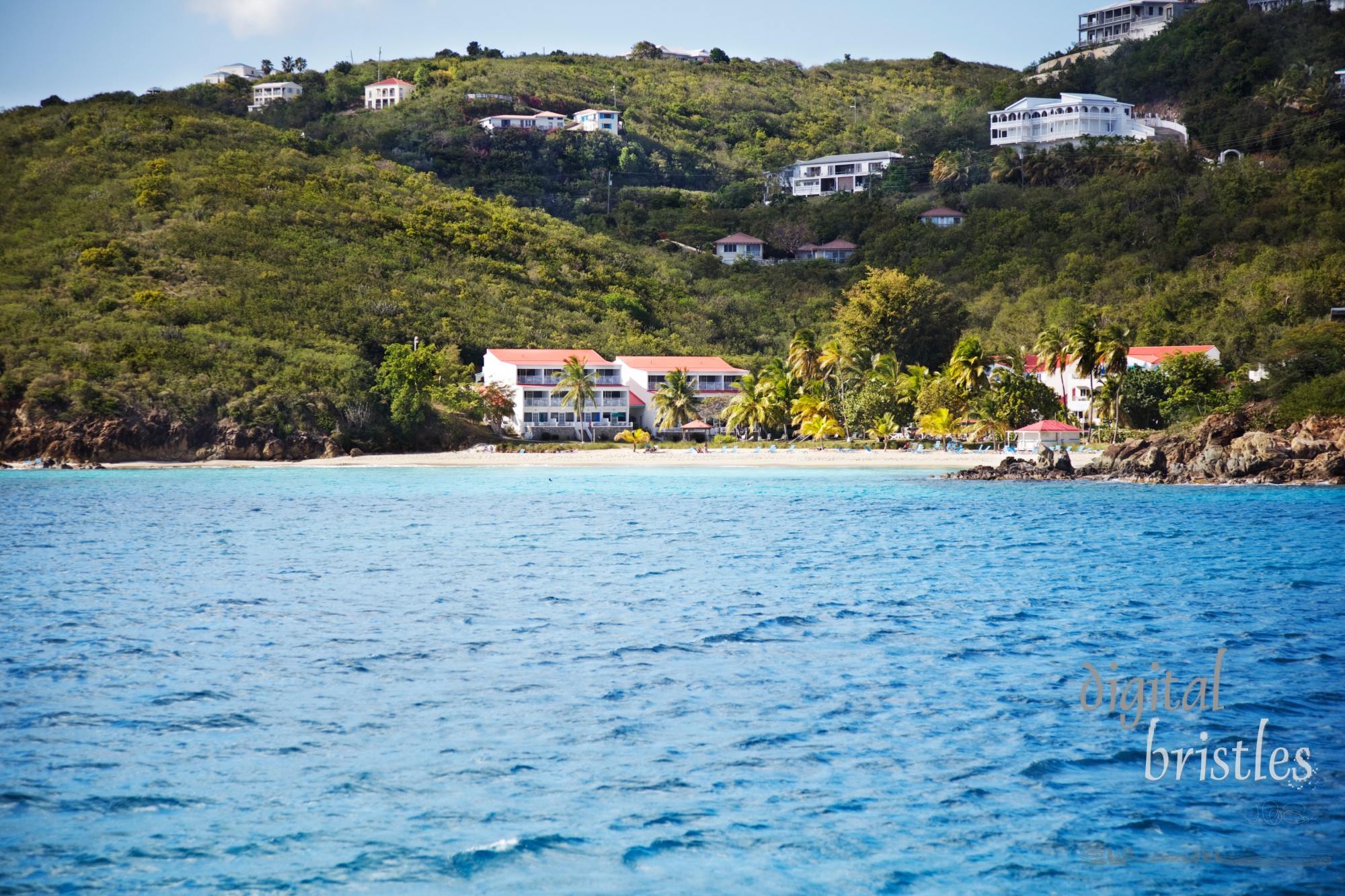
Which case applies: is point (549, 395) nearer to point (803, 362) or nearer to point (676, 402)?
point (676, 402)

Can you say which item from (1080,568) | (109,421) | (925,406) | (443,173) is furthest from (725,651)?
(443,173)

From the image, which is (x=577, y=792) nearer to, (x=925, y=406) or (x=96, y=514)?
(x=96, y=514)

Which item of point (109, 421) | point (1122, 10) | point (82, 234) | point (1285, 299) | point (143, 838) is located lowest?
point (143, 838)

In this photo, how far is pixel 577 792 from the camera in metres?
9.50

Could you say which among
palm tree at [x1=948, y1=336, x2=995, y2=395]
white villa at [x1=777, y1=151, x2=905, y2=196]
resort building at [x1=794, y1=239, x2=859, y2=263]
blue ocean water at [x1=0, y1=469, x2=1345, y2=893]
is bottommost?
blue ocean water at [x1=0, y1=469, x2=1345, y2=893]

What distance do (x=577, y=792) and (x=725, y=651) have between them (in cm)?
565

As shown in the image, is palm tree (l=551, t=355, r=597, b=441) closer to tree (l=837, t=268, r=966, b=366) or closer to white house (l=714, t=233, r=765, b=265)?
Result: tree (l=837, t=268, r=966, b=366)

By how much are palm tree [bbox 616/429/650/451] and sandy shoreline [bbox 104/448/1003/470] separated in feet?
12.0

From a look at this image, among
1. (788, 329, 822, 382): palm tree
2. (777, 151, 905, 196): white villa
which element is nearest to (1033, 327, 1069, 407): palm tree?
(788, 329, 822, 382): palm tree

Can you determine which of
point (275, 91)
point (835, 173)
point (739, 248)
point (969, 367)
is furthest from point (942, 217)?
point (275, 91)

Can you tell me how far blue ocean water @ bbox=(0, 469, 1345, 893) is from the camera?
26.9ft

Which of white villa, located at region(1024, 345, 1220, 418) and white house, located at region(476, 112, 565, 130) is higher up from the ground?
white house, located at region(476, 112, 565, 130)

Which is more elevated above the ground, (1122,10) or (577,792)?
(1122,10)

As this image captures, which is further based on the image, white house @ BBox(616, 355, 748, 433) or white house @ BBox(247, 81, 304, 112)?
white house @ BBox(247, 81, 304, 112)
